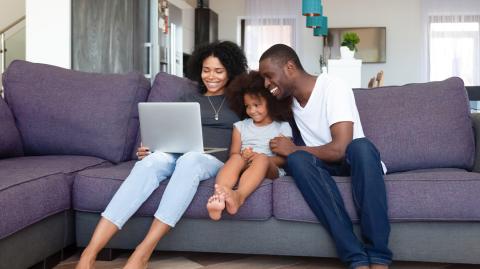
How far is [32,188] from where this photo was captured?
5.99 ft

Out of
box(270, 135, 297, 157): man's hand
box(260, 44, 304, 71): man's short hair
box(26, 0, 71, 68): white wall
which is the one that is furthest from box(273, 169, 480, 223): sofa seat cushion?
box(26, 0, 71, 68): white wall

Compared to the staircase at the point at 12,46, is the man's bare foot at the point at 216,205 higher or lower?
lower

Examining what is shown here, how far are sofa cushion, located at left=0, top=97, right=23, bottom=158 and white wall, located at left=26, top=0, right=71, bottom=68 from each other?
1809 mm

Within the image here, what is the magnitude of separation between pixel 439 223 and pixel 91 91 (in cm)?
172

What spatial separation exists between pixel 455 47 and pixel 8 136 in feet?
28.0

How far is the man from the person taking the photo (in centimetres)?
184

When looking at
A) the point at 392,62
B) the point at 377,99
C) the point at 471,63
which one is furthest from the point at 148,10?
the point at 471,63

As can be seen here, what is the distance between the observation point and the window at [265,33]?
9.57m

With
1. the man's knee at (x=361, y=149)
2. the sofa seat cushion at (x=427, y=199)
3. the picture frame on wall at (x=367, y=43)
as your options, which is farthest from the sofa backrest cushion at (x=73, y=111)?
the picture frame on wall at (x=367, y=43)

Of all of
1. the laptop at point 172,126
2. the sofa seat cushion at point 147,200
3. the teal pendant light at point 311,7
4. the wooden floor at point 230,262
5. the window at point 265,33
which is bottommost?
the wooden floor at point 230,262

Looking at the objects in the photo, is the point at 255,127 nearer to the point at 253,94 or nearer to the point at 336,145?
the point at 253,94

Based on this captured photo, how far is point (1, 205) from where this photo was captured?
162cm

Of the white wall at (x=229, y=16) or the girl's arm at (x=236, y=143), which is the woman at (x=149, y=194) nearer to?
the girl's arm at (x=236, y=143)

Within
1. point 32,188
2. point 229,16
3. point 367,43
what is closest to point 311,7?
point 32,188
